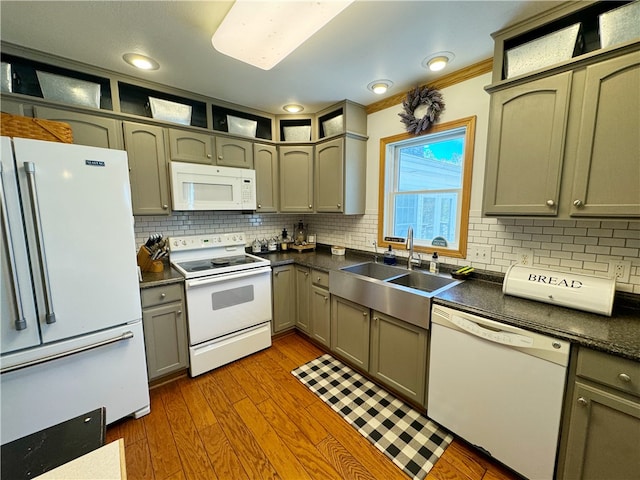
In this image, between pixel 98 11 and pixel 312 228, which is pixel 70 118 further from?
pixel 312 228

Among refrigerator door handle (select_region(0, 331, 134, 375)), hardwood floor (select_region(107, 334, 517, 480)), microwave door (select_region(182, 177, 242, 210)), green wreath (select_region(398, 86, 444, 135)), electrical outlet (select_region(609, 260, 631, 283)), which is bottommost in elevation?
hardwood floor (select_region(107, 334, 517, 480))

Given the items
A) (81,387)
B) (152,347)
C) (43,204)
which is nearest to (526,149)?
(43,204)

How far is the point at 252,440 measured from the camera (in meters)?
1.69

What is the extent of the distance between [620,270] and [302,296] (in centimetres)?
238

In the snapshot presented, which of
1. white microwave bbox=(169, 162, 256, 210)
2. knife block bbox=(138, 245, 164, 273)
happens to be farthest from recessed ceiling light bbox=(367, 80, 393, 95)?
knife block bbox=(138, 245, 164, 273)

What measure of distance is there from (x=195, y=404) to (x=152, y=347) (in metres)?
0.55

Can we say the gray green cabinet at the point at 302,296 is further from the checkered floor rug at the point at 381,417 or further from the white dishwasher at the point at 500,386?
the white dishwasher at the point at 500,386

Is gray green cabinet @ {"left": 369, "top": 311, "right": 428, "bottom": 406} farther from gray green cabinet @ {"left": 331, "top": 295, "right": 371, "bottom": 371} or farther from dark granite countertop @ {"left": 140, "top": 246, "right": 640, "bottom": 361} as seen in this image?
dark granite countertop @ {"left": 140, "top": 246, "right": 640, "bottom": 361}

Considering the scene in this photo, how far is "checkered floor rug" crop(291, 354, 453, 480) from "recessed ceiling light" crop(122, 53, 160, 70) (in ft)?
8.98

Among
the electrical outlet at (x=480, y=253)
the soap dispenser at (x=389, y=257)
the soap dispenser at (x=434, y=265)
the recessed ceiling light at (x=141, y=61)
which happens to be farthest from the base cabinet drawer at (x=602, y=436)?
the recessed ceiling light at (x=141, y=61)

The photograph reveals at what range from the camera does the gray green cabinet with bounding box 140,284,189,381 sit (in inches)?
78.4

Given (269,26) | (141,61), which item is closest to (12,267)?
(141,61)

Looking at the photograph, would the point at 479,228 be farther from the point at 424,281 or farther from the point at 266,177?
the point at 266,177

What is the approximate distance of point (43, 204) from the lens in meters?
1.39
